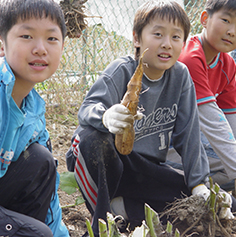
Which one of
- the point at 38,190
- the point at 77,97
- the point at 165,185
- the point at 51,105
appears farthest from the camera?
the point at 77,97

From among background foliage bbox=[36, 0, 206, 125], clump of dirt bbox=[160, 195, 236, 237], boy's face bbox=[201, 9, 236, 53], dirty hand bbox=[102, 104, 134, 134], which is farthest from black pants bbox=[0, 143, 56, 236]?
background foliage bbox=[36, 0, 206, 125]

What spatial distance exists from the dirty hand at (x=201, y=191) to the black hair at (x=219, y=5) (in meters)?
1.20

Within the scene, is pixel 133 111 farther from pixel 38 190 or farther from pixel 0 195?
pixel 0 195

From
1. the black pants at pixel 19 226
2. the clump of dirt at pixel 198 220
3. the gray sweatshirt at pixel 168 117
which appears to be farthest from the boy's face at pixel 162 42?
the black pants at pixel 19 226

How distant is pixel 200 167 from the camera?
5.96 feet

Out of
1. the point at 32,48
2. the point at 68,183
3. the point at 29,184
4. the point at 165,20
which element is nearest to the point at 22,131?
the point at 29,184

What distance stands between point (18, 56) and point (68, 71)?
87.3 inches

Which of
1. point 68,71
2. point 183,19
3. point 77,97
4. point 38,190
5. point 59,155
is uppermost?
point 183,19

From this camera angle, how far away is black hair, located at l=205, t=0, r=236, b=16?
212 cm

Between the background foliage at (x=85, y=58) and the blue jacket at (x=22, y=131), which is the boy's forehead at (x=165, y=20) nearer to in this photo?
the blue jacket at (x=22, y=131)

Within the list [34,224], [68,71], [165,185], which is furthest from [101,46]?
[34,224]

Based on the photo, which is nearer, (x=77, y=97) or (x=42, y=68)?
(x=42, y=68)

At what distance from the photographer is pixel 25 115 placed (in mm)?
1407

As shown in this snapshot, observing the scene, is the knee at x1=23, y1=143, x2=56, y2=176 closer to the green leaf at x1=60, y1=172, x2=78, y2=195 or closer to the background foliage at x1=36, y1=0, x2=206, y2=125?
the green leaf at x1=60, y1=172, x2=78, y2=195
